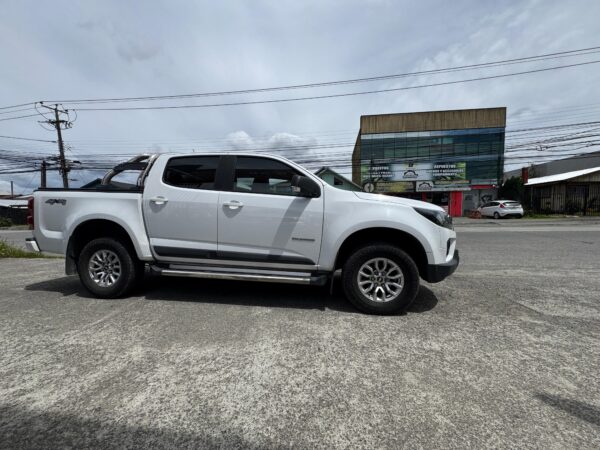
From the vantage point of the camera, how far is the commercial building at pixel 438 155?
35.2 meters

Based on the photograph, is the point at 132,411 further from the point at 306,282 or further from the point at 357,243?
the point at 357,243

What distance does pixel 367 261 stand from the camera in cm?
356

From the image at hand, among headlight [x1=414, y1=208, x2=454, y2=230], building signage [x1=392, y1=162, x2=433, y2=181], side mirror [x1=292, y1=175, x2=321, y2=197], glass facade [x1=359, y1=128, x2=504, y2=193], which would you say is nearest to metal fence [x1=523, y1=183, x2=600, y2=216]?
glass facade [x1=359, y1=128, x2=504, y2=193]

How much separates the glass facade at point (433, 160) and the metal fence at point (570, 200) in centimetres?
570

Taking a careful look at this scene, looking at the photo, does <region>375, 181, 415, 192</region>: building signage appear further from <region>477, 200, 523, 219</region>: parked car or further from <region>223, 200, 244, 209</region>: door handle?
<region>223, 200, 244, 209</region>: door handle

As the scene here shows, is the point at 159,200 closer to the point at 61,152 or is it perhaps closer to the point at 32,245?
the point at 32,245

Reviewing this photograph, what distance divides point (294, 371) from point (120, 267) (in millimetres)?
2817

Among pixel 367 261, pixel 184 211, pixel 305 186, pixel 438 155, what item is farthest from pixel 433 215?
pixel 438 155

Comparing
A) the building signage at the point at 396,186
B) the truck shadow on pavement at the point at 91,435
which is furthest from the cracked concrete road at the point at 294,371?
the building signage at the point at 396,186

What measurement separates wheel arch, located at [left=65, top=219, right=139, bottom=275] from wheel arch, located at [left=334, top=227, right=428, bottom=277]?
2697 millimetres

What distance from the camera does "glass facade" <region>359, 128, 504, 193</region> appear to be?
116 feet

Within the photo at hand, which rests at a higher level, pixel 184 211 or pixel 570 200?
pixel 570 200

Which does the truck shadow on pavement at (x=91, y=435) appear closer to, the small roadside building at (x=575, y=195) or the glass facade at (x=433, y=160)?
the glass facade at (x=433, y=160)

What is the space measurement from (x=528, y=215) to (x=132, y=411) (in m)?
33.8
